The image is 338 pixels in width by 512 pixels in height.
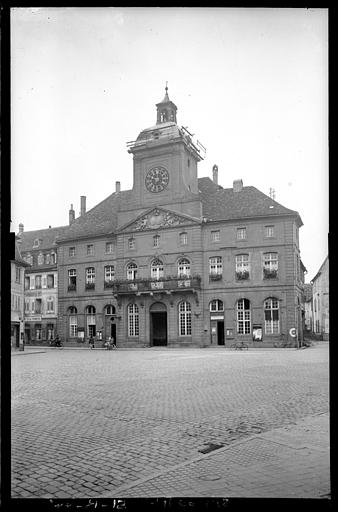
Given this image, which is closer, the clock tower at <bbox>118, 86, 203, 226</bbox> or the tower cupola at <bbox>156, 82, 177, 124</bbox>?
the clock tower at <bbox>118, 86, 203, 226</bbox>

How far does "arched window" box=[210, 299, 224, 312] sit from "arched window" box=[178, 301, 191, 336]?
221 cm

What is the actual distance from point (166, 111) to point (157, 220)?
1233 centimetres

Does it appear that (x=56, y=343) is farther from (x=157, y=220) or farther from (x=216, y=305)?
(x=216, y=305)

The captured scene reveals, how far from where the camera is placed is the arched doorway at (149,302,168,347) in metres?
46.6

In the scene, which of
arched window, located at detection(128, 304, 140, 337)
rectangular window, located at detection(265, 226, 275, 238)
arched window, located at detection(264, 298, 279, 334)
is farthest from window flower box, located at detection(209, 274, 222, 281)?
arched window, located at detection(128, 304, 140, 337)

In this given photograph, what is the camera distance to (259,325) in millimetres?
41375

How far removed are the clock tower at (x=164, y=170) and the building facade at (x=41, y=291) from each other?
1166 cm

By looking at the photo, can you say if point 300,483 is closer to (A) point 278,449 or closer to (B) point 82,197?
(A) point 278,449

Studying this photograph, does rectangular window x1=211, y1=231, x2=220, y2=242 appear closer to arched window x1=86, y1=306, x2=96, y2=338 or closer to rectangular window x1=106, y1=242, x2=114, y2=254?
rectangular window x1=106, y1=242, x2=114, y2=254

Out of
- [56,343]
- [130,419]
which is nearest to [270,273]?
[56,343]

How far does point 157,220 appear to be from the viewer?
47.3m

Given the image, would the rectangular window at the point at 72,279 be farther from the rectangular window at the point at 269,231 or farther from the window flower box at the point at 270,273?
the rectangular window at the point at 269,231

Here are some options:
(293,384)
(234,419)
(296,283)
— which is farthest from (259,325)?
(234,419)

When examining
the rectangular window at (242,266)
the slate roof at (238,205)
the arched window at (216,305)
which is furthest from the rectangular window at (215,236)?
the arched window at (216,305)
